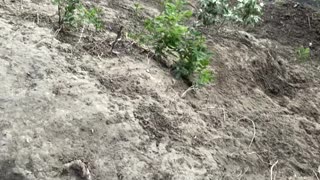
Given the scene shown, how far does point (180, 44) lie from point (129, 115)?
2.60ft

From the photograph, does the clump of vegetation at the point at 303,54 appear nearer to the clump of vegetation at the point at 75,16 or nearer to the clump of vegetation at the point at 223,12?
the clump of vegetation at the point at 223,12

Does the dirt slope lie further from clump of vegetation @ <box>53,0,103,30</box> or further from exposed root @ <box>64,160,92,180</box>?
clump of vegetation @ <box>53,0,103,30</box>

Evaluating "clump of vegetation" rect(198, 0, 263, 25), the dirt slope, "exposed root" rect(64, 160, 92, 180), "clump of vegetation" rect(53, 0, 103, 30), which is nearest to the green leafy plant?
the dirt slope

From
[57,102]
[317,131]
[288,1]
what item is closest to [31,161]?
[57,102]

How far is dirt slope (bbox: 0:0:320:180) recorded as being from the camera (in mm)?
2619

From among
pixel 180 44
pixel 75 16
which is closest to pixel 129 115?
pixel 180 44

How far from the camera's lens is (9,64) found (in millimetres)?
2986

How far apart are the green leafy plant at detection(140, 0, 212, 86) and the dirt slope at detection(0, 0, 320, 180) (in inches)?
4.7

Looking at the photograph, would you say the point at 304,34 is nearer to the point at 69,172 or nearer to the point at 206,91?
the point at 206,91

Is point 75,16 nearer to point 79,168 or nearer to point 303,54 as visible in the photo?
point 79,168

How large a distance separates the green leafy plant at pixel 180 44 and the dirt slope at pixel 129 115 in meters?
0.12

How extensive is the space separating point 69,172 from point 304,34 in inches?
137

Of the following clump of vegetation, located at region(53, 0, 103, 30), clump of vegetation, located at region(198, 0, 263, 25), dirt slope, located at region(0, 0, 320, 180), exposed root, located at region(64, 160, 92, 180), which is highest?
clump of vegetation, located at region(198, 0, 263, 25)

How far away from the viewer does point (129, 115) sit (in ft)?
9.68
